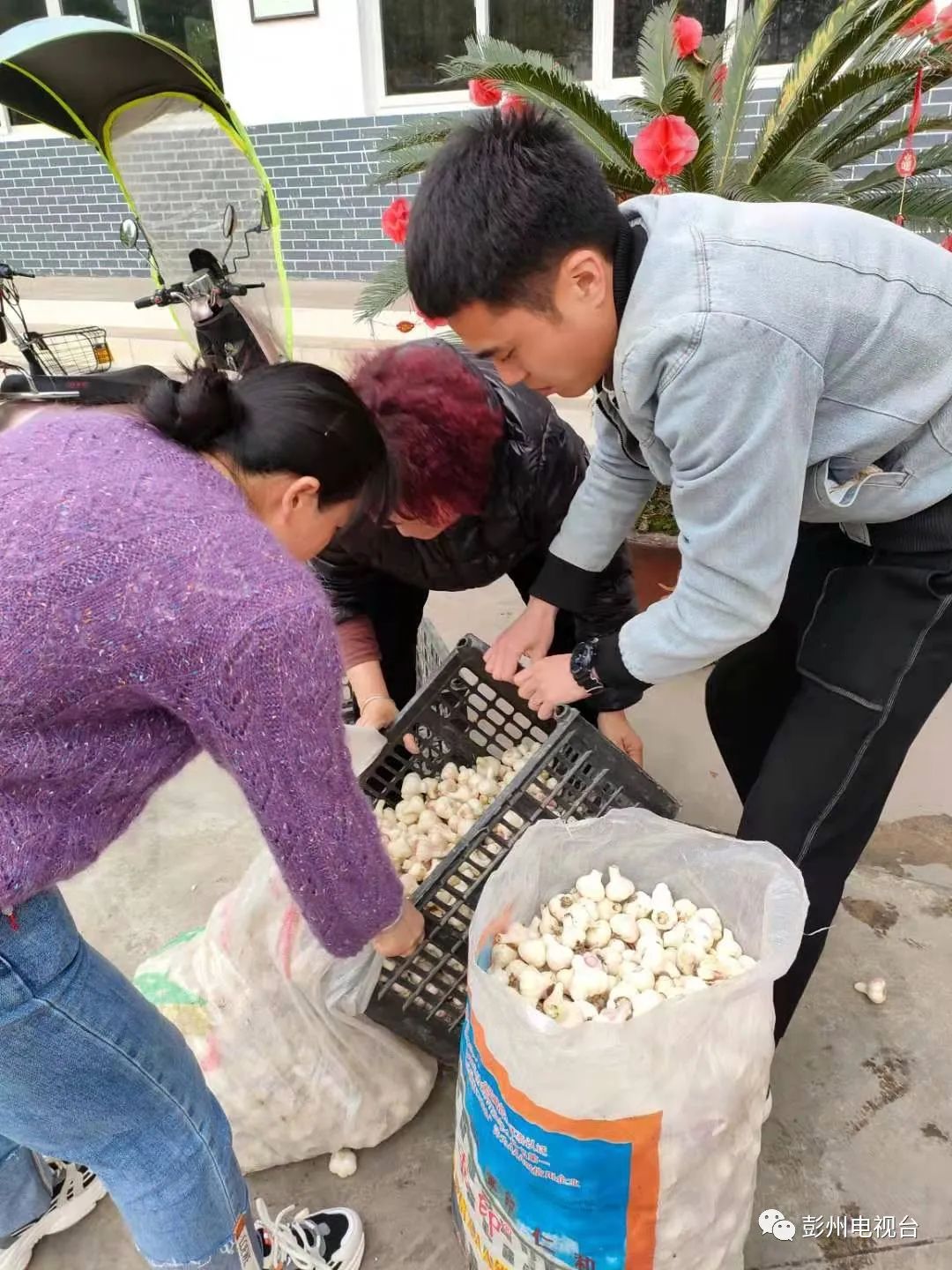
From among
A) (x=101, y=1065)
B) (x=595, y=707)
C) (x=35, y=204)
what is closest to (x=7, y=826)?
(x=101, y=1065)

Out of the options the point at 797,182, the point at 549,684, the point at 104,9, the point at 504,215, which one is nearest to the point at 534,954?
the point at 549,684

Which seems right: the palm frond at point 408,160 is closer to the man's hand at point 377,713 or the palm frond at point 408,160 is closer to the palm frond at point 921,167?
the palm frond at point 921,167

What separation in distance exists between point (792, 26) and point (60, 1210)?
4.91 m

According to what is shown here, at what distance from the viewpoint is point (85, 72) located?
2.63 metres

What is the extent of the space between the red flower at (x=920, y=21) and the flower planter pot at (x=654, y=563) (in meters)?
1.34

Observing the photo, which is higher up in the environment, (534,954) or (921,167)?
(921,167)

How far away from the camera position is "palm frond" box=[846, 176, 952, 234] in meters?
2.57

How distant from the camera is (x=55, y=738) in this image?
2.52ft

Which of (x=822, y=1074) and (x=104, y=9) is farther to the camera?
(x=104, y=9)

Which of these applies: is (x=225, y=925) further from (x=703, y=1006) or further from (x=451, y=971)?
(x=703, y=1006)

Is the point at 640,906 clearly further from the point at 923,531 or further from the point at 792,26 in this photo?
the point at 792,26

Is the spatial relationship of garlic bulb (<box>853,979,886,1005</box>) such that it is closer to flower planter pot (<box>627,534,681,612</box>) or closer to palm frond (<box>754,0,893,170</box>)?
flower planter pot (<box>627,534,681,612</box>)

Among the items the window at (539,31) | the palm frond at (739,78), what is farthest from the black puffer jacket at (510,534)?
the window at (539,31)

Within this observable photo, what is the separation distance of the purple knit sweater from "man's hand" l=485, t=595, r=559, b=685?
0.61 metres
